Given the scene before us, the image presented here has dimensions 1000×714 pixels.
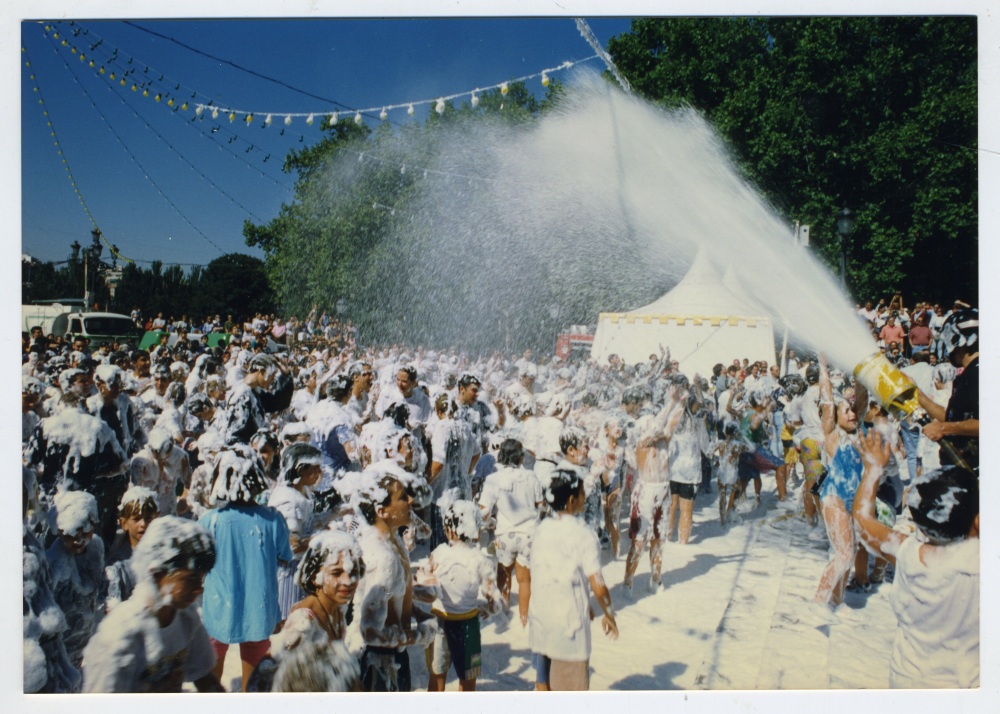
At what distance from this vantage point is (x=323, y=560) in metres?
3.48

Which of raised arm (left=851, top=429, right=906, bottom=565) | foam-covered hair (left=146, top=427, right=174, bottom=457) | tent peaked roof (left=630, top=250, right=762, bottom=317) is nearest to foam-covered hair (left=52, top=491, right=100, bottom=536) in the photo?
foam-covered hair (left=146, top=427, right=174, bottom=457)

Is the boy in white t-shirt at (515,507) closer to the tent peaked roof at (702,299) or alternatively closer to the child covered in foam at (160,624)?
the child covered in foam at (160,624)

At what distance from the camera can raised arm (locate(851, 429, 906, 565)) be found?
4.08 meters

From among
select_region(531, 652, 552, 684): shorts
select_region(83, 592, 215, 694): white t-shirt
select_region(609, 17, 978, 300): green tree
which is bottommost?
select_region(531, 652, 552, 684): shorts

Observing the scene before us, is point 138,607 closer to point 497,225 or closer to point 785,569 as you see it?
point 785,569

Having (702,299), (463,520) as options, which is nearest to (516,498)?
(463,520)

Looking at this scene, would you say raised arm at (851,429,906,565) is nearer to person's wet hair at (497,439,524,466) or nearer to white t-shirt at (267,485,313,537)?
person's wet hair at (497,439,524,466)

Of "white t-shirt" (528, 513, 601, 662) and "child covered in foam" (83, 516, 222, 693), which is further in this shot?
"white t-shirt" (528, 513, 601, 662)

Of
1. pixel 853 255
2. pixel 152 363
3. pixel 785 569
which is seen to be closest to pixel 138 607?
pixel 152 363

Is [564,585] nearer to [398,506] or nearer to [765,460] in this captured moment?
[398,506]

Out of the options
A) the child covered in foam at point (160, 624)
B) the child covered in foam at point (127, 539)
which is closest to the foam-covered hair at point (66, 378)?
the child covered in foam at point (127, 539)

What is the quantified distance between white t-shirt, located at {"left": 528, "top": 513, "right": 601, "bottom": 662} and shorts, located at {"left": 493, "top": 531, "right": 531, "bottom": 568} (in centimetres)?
110

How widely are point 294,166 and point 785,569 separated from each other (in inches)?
201

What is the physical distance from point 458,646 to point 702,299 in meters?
6.20
